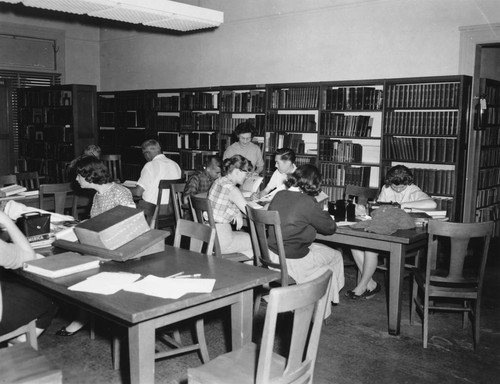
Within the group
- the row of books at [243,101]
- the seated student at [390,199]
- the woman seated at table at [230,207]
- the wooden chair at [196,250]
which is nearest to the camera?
the wooden chair at [196,250]

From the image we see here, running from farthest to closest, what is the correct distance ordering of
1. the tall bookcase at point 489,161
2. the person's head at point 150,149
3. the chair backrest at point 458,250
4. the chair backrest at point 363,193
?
the tall bookcase at point 489,161 → the person's head at point 150,149 → the chair backrest at point 363,193 → the chair backrest at point 458,250

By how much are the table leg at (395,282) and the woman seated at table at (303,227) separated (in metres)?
0.42

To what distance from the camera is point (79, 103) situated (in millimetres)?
9047

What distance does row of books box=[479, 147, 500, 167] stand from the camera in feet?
21.2

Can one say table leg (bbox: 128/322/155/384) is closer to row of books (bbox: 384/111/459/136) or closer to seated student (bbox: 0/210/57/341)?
seated student (bbox: 0/210/57/341)

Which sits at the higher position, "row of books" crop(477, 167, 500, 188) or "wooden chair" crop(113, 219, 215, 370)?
"row of books" crop(477, 167, 500, 188)

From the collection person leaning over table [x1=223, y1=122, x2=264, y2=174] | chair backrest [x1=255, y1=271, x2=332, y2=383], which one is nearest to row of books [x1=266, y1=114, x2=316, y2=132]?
person leaning over table [x1=223, y1=122, x2=264, y2=174]

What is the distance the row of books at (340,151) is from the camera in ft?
21.6

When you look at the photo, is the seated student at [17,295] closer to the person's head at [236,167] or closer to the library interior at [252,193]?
the library interior at [252,193]

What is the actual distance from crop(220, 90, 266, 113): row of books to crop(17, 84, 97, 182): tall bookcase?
2.83 meters

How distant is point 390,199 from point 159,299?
3331mm

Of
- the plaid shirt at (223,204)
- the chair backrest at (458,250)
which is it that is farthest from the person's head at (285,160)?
the chair backrest at (458,250)

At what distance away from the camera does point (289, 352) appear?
200cm

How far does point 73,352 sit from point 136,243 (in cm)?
121
